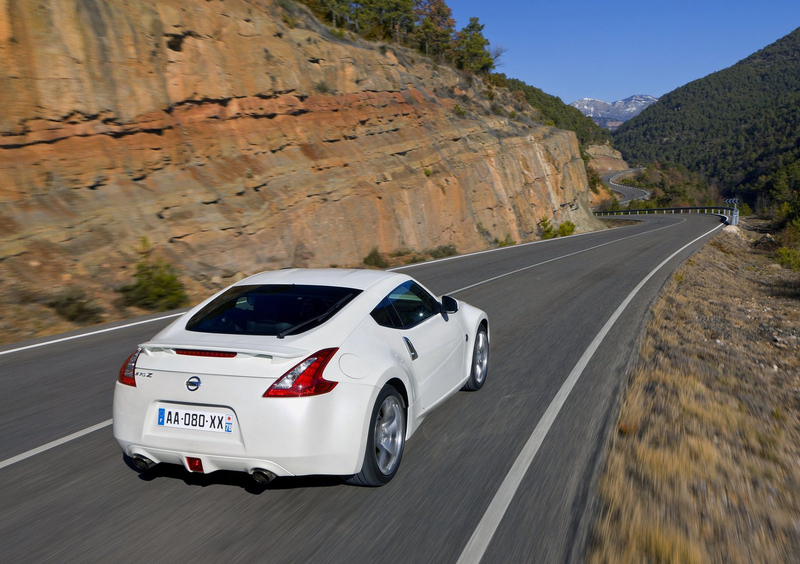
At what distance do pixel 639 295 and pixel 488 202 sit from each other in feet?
67.3

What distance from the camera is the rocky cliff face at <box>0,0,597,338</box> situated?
45.2 ft

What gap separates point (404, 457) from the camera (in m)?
4.73

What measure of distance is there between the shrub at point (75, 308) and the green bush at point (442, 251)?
1422 centimetres

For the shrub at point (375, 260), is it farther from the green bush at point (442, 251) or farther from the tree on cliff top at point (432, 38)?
the tree on cliff top at point (432, 38)

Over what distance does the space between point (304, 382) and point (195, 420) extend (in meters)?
0.70

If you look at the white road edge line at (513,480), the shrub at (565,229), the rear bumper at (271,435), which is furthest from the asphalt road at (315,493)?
the shrub at (565,229)

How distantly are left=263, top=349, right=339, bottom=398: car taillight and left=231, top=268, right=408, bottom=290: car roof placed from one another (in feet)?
3.51

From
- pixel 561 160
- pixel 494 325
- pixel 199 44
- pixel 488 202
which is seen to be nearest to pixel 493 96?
pixel 561 160

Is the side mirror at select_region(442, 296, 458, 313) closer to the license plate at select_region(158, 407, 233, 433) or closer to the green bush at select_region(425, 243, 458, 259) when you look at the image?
the license plate at select_region(158, 407, 233, 433)

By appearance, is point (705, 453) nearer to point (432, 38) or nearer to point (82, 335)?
point (82, 335)

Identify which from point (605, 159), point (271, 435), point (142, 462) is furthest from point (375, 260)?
point (605, 159)

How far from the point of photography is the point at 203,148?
1830cm

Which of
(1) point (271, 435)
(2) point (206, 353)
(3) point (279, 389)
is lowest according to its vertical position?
(1) point (271, 435)

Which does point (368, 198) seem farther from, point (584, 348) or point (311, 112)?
point (584, 348)
